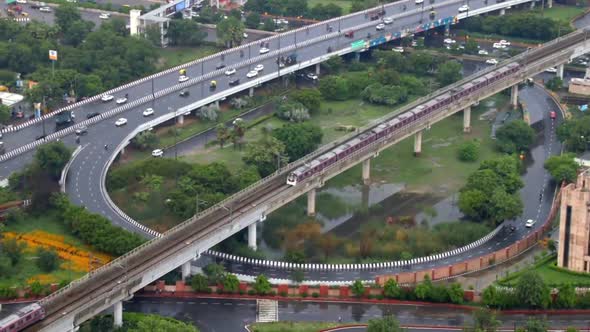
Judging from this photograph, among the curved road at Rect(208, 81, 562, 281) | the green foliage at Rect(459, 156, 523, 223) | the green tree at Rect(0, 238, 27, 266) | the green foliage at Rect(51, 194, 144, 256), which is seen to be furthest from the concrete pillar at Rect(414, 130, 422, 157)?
the green tree at Rect(0, 238, 27, 266)

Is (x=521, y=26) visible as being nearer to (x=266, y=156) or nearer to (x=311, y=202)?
(x=266, y=156)

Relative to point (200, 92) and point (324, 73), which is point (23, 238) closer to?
point (200, 92)

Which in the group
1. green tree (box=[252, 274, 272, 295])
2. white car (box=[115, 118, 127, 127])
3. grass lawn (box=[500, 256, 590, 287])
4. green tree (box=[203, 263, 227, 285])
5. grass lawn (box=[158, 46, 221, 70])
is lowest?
grass lawn (box=[500, 256, 590, 287])

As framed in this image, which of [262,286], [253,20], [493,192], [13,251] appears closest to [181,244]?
[262,286]

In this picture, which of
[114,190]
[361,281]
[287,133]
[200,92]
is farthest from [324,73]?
[361,281]

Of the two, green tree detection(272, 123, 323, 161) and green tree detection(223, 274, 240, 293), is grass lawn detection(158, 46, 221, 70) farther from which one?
green tree detection(223, 274, 240, 293)

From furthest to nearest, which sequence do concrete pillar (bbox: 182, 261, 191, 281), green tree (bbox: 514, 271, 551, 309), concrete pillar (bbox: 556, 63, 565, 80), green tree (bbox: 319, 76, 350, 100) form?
concrete pillar (bbox: 556, 63, 565, 80) < green tree (bbox: 319, 76, 350, 100) < concrete pillar (bbox: 182, 261, 191, 281) < green tree (bbox: 514, 271, 551, 309)
